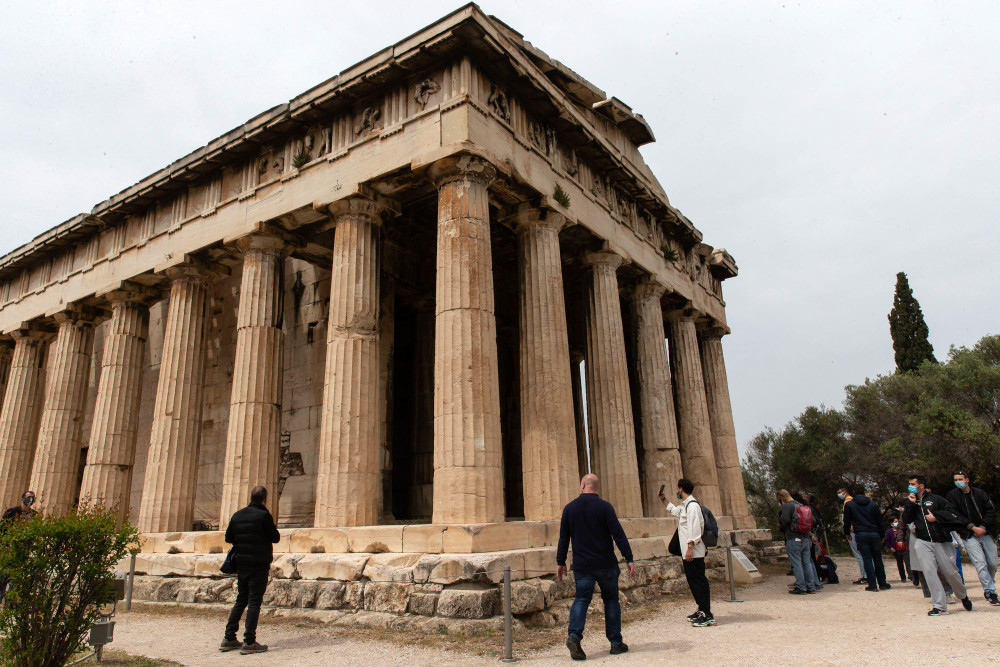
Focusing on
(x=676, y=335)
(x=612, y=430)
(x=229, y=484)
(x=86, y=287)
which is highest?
(x=86, y=287)

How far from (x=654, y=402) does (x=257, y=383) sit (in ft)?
29.9

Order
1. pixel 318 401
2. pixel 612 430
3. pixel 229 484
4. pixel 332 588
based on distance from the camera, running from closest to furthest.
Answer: pixel 332 588
pixel 229 484
pixel 612 430
pixel 318 401

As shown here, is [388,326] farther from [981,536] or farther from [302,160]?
[981,536]

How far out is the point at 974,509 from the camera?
8.58 m

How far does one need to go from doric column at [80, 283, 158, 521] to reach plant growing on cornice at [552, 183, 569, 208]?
34.3 ft

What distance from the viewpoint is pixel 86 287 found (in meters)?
17.2

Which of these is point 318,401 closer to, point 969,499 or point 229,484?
point 229,484

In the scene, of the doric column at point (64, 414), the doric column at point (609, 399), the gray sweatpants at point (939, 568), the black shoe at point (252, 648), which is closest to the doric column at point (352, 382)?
the black shoe at point (252, 648)

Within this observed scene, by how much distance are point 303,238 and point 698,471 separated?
11.7 meters

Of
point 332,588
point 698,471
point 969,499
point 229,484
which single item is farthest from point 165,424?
point 969,499

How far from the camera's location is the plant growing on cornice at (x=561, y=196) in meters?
13.1

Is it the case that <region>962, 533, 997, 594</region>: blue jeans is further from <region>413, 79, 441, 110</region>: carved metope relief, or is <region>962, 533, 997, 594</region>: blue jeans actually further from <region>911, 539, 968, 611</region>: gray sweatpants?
<region>413, 79, 441, 110</region>: carved metope relief

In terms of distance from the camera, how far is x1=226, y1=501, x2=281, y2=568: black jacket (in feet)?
24.2

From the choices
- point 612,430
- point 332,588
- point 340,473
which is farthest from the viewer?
point 612,430
